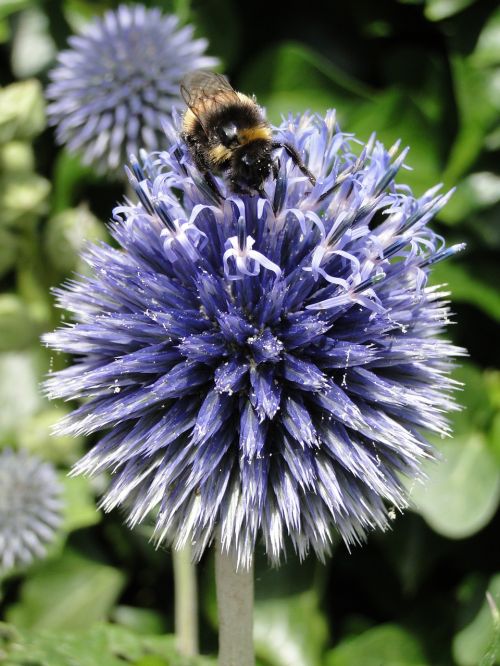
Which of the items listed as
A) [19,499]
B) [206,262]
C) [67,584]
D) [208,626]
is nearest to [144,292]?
[206,262]

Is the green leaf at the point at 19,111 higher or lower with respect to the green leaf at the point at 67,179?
higher

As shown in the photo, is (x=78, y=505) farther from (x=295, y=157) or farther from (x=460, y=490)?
(x=295, y=157)

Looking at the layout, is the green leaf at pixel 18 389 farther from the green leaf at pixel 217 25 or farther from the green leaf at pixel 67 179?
the green leaf at pixel 217 25

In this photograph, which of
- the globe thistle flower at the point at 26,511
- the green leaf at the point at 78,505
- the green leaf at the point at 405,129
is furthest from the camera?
the green leaf at the point at 405,129

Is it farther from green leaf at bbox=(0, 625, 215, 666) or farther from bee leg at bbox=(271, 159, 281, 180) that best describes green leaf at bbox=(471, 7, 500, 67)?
green leaf at bbox=(0, 625, 215, 666)

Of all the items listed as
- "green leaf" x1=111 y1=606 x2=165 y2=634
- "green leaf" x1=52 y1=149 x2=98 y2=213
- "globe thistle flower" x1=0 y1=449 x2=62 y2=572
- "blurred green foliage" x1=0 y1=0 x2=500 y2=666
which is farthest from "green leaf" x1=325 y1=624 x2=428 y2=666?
"green leaf" x1=52 y1=149 x2=98 y2=213

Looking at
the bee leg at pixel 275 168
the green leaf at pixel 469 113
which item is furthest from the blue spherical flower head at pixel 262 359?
the green leaf at pixel 469 113

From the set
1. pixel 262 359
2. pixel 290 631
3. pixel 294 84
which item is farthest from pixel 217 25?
pixel 290 631

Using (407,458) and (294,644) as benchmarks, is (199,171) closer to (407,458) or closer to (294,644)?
(407,458)
